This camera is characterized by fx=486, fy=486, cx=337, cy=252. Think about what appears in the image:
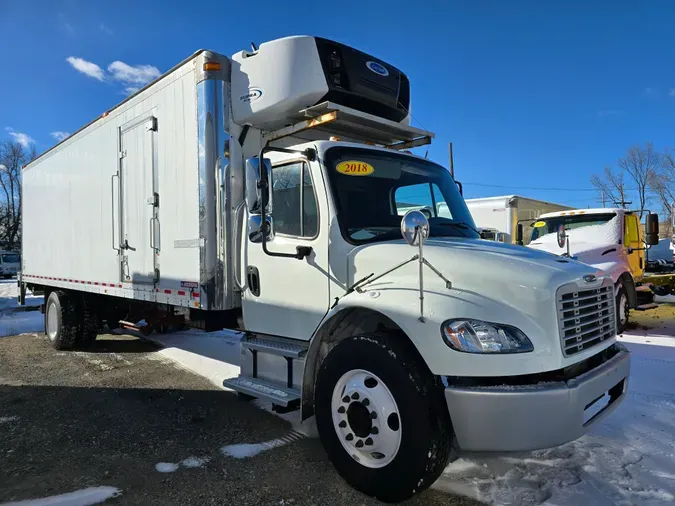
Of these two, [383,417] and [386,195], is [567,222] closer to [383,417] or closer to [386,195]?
[386,195]

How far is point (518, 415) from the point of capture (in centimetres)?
259

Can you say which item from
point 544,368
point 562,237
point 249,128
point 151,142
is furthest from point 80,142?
point 544,368

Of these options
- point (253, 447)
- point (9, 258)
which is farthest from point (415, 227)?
point (9, 258)

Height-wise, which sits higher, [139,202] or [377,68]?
[377,68]

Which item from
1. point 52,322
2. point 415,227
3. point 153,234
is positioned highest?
point 153,234

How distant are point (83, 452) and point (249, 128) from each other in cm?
314

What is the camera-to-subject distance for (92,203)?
6.88 metres

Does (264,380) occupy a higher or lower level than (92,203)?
lower

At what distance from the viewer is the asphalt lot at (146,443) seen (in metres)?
3.23

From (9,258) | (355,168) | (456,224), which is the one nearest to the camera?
(355,168)

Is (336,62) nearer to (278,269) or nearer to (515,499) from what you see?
(278,269)

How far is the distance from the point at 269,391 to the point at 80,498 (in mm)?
1437

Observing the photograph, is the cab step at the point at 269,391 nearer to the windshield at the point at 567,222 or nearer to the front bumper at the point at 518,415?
the front bumper at the point at 518,415

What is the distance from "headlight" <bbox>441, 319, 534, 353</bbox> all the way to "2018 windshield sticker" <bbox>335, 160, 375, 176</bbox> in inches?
63.6
